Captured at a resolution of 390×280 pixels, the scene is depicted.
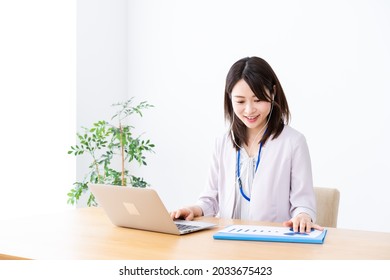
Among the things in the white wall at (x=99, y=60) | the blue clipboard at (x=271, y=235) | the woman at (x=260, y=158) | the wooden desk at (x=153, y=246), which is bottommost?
the wooden desk at (x=153, y=246)

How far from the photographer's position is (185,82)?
4.50m

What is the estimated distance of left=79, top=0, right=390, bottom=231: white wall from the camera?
371 centimetres

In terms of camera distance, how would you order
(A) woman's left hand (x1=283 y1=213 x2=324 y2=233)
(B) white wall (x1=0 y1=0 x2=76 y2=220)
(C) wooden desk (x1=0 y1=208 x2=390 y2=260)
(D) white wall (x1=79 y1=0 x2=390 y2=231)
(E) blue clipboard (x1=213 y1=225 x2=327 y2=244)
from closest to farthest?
(C) wooden desk (x1=0 y1=208 x2=390 y2=260)
(E) blue clipboard (x1=213 y1=225 x2=327 y2=244)
(A) woman's left hand (x1=283 y1=213 x2=324 y2=233)
(D) white wall (x1=79 y1=0 x2=390 y2=231)
(B) white wall (x1=0 y1=0 x2=76 y2=220)

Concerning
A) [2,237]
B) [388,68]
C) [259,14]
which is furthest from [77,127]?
[2,237]

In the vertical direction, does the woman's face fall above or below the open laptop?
above

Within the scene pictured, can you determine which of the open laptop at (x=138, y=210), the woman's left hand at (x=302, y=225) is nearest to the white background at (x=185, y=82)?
the woman's left hand at (x=302, y=225)

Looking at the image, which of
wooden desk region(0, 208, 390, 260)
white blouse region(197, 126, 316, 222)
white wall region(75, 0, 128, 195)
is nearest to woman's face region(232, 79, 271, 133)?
white blouse region(197, 126, 316, 222)

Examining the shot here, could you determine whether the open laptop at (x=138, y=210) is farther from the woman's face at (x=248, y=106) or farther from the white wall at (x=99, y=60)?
the white wall at (x=99, y=60)

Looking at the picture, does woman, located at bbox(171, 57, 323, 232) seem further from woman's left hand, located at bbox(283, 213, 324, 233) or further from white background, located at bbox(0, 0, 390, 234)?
white background, located at bbox(0, 0, 390, 234)

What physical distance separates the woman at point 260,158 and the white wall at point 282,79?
5.40 feet

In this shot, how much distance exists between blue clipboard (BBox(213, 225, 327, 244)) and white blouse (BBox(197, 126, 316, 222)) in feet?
1.33

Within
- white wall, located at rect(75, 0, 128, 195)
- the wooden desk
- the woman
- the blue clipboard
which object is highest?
white wall, located at rect(75, 0, 128, 195)

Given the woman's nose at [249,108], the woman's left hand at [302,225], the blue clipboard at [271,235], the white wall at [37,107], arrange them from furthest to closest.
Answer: the white wall at [37,107], the woman's nose at [249,108], the woman's left hand at [302,225], the blue clipboard at [271,235]

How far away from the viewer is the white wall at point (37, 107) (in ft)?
14.1
